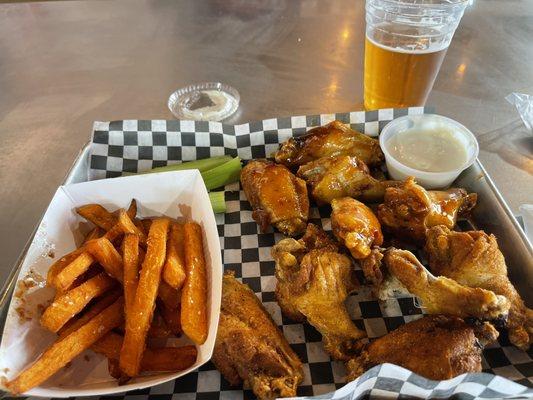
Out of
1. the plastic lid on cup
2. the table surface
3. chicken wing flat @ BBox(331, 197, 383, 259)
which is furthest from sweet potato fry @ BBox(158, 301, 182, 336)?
the plastic lid on cup

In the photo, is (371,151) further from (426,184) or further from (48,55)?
(48,55)

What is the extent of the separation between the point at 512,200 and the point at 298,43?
8.00ft

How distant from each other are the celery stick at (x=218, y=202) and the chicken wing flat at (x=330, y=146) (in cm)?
43

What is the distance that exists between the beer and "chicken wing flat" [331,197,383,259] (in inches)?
40.7

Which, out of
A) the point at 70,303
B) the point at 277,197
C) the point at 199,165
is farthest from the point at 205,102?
the point at 70,303

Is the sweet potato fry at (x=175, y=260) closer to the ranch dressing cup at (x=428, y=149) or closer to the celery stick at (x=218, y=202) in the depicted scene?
the celery stick at (x=218, y=202)

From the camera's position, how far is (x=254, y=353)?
5.37 ft

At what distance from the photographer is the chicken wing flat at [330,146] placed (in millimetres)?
2453

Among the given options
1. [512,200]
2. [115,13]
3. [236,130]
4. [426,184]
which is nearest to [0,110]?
[115,13]

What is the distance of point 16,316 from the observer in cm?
159

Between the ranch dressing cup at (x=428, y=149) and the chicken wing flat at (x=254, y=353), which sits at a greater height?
the ranch dressing cup at (x=428, y=149)

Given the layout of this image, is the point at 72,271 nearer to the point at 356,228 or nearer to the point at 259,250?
the point at 259,250

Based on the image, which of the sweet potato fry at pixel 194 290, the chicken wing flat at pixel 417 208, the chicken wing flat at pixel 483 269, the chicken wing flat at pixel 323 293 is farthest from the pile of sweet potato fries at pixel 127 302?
the chicken wing flat at pixel 483 269

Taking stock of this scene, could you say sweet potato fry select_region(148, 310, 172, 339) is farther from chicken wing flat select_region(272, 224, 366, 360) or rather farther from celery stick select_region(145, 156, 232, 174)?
celery stick select_region(145, 156, 232, 174)
